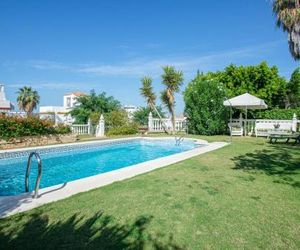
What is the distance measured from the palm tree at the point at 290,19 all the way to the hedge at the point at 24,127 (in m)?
12.8

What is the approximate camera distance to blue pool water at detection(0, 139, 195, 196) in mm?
8273

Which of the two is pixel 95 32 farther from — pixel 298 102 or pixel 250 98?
pixel 298 102

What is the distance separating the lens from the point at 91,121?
69.3 feet

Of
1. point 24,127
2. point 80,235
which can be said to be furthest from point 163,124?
point 80,235

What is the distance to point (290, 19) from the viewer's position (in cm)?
1222

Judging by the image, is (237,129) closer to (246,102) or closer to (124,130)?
(246,102)

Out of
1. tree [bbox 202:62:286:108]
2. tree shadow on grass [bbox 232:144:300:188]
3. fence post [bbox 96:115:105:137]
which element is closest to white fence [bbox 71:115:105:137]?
fence post [bbox 96:115:105:137]

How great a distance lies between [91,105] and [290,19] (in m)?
20.7

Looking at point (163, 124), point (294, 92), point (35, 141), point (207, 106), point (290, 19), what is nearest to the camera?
point (290, 19)

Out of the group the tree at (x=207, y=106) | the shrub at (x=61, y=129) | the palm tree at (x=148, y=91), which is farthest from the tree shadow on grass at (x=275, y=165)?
the palm tree at (x=148, y=91)

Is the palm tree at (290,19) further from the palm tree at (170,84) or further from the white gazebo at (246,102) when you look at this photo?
the palm tree at (170,84)

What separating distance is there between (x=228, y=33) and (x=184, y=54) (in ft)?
12.8

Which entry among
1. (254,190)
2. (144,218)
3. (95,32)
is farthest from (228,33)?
(144,218)

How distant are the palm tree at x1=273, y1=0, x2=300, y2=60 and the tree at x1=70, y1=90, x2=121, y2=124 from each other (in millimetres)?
18712
